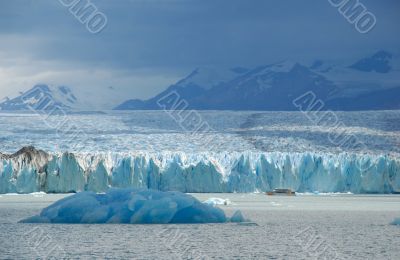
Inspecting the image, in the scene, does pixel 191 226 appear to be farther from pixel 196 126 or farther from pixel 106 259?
pixel 196 126

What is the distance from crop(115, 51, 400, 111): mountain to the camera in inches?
3661

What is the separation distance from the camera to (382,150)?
4047 centimetres

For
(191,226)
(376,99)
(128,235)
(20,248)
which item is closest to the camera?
(20,248)

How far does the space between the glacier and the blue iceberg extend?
45.3 ft

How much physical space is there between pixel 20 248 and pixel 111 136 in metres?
28.3

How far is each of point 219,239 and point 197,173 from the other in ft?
58.3

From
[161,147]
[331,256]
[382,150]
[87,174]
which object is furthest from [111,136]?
[331,256]

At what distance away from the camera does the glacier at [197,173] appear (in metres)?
33.5
